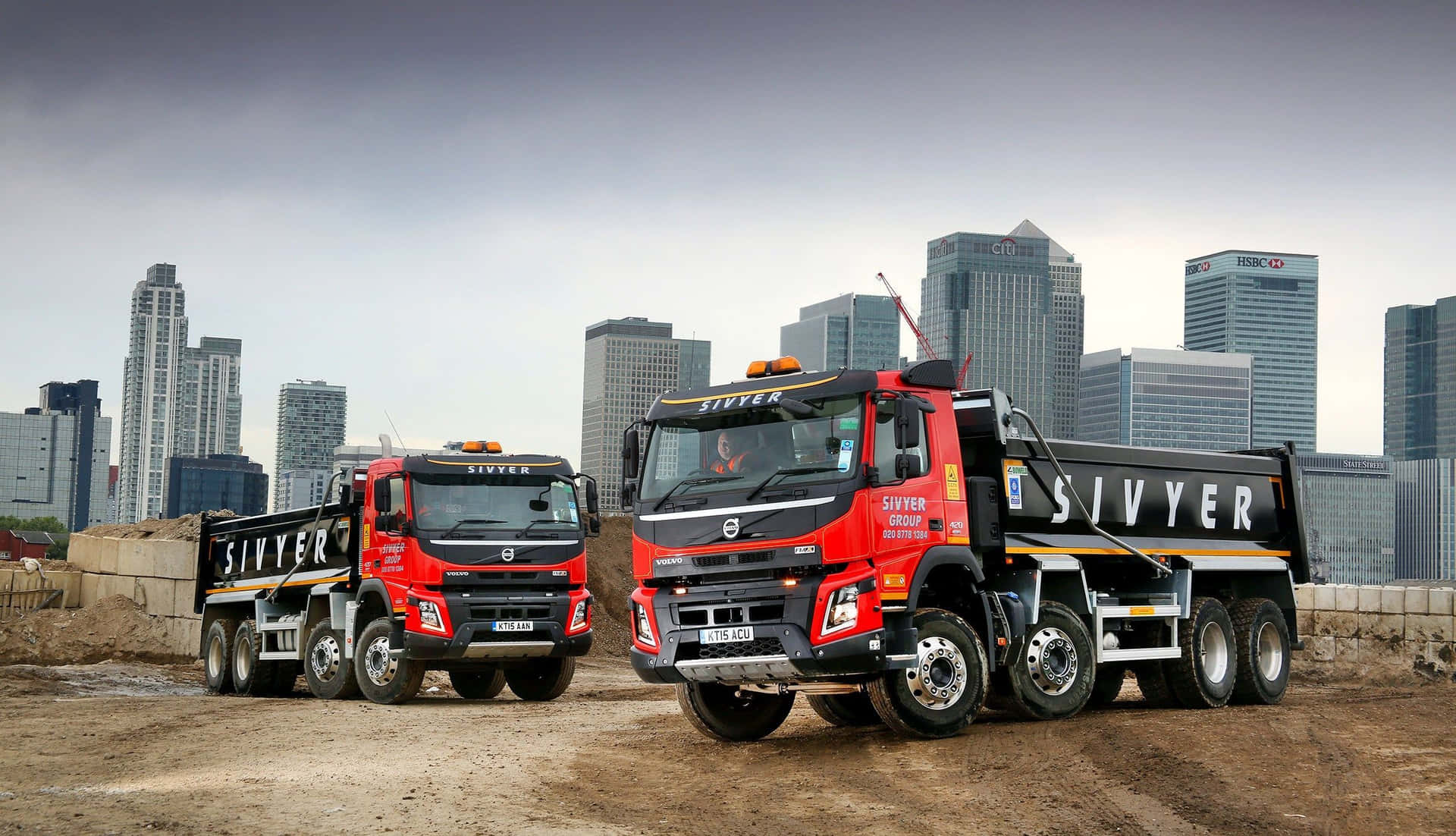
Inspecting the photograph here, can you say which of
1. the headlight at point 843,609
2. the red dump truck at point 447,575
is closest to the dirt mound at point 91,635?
the red dump truck at point 447,575

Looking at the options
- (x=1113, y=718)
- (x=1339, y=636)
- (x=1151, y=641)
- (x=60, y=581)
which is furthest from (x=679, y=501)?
(x=60, y=581)

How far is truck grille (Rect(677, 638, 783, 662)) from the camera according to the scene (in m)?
11.8

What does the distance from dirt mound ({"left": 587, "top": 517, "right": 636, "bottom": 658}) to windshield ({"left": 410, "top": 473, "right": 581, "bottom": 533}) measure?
12.5m

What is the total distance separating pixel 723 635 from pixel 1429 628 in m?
13.2

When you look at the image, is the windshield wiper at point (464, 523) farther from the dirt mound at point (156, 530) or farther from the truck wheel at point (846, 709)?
the dirt mound at point (156, 530)

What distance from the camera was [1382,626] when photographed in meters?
21.1

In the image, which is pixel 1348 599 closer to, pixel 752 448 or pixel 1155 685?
pixel 1155 685

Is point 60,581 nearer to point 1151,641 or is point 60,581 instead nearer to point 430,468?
point 430,468

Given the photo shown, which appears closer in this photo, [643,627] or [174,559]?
[643,627]

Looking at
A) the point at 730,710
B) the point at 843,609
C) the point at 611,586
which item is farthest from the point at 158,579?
the point at 843,609

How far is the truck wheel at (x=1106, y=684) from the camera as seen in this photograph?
15.7 meters

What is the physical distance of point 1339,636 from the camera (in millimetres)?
21531

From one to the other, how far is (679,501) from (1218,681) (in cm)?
735

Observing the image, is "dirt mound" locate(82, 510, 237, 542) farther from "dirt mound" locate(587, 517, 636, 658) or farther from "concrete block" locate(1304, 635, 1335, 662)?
"concrete block" locate(1304, 635, 1335, 662)
